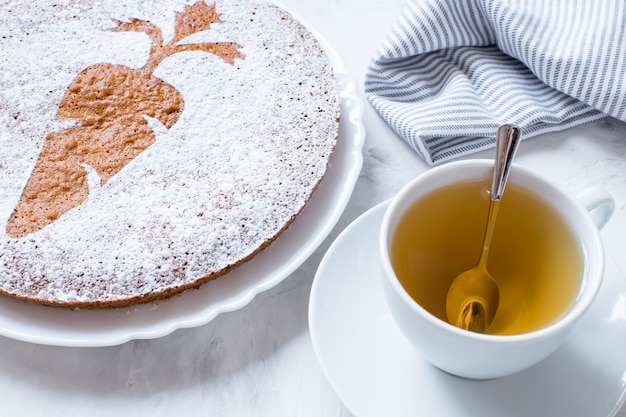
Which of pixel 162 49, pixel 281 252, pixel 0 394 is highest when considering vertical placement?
pixel 162 49

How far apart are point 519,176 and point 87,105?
72 cm

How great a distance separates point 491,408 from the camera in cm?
78

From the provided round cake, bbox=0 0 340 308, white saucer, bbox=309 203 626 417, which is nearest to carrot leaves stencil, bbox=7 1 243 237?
round cake, bbox=0 0 340 308

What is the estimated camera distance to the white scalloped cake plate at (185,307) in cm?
90

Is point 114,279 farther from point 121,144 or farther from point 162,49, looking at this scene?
point 162,49

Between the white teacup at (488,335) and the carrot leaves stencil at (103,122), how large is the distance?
50 centimetres

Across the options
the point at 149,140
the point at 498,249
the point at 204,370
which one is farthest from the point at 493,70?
the point at 204,370

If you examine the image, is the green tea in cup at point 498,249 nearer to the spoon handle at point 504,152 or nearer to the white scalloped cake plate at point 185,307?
the spoon handle at point 504,152

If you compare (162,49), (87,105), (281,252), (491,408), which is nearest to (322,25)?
(162,49)

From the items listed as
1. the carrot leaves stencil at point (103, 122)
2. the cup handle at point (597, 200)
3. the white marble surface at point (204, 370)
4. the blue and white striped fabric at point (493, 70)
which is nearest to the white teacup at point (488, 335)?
the cup handle at point (597, 200)

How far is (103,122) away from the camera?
1.14 meters

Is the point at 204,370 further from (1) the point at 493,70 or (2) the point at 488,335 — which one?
(1) the point at 493,70

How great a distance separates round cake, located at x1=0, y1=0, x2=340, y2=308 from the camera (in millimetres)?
948

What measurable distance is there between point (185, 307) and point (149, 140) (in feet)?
1.02
